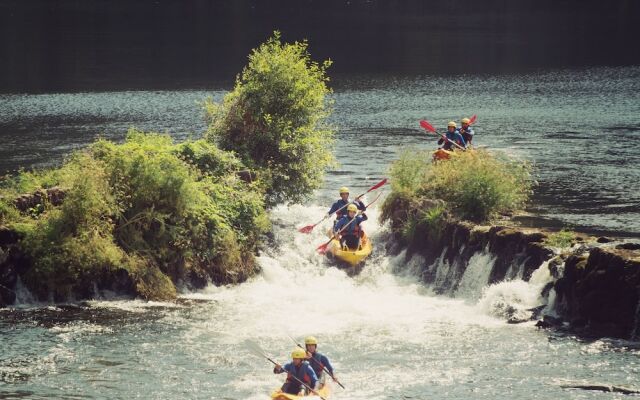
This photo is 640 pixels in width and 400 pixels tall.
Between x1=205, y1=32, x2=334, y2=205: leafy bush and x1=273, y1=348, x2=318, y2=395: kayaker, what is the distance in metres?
15.2

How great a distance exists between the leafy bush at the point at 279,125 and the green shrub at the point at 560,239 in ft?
35.0

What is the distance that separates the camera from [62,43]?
323 feet

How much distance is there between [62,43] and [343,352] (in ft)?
253

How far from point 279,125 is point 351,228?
15.7 feet

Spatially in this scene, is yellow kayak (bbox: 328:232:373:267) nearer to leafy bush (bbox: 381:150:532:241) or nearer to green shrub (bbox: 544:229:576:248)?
leafy bush (bbox: 381:150:532:241)

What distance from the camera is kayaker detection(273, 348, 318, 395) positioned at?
24078 millimetres

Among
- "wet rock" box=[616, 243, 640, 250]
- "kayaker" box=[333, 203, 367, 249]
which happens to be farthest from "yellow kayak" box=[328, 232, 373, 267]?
"wet rock" box=[616, 243, 640, 250]

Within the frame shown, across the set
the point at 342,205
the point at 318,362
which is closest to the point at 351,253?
the point at 342,205

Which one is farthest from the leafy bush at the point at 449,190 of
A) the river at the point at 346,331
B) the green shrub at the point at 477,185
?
the river at the point at 346,331

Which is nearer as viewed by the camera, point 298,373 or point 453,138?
point 298,373

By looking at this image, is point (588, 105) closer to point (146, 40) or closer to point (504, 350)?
point (504, 350)

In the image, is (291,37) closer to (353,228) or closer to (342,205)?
(342,205)

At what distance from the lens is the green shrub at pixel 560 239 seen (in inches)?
1220

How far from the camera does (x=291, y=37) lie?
10219 cm
